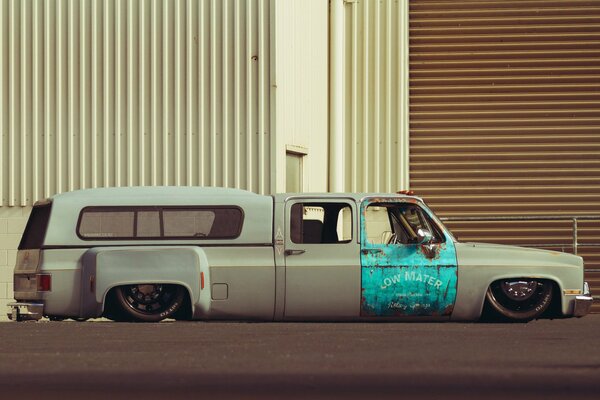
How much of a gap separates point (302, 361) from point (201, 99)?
404 inches

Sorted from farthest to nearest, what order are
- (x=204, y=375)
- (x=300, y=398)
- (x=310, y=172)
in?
1. (x=310, y=172)
2. (x=204, y=375)
3. (x=300, y=398)

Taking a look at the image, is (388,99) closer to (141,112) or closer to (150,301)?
(141,112)

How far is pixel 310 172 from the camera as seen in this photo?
→ 22.4 m

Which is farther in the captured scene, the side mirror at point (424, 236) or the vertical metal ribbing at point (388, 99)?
the vertical metal ribbing at point (388, 99)

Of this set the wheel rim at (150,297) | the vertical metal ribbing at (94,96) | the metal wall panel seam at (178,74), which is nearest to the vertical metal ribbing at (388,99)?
the metal wall panel seam at (178,74)

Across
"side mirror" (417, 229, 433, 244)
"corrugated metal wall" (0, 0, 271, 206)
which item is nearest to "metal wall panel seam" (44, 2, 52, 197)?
"corrugated metal wall" (0, 0, 271, 206)

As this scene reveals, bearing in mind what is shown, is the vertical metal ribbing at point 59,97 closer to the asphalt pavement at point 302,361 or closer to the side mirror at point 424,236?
the asphalt pavement at point 302,361

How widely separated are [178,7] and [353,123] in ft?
12.9

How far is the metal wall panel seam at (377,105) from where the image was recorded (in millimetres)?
23047

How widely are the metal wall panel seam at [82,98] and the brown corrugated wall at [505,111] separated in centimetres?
562

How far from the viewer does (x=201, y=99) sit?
20547 millimetres

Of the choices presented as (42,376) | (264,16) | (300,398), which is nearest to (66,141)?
(264,16)

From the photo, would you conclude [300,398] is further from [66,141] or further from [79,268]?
[66,141]

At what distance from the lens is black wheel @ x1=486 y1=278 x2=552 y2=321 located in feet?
49.8
